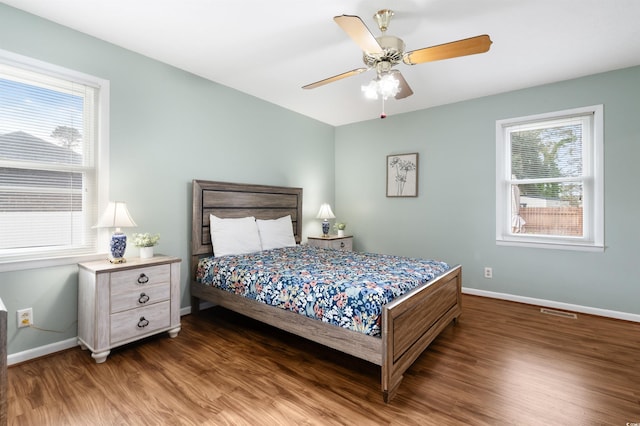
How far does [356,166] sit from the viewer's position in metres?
5.18

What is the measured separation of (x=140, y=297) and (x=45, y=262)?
0.74m

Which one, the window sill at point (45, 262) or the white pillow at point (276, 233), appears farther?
the white pillow at point (276, 233)

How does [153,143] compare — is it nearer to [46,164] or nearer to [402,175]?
[46,164]

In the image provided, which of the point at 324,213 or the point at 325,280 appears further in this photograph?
the point at 324,213

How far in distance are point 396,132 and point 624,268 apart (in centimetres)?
307

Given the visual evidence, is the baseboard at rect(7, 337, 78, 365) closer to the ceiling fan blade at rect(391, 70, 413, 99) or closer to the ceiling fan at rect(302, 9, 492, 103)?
the ceiling fan at rect(302, 9, 492, 103)

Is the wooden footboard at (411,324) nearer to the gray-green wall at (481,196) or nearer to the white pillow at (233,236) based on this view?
the gray-green wall at (481,196)

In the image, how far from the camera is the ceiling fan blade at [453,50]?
186 centimetres

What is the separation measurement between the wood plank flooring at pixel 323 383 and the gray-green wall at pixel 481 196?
785 mm

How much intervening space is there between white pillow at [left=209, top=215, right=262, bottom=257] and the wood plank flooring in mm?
866

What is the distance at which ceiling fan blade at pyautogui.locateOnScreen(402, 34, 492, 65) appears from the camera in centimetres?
186

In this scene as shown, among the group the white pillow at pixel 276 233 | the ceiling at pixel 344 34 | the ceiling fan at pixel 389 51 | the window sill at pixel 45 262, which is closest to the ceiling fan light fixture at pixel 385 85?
the ceiling fan at pixel 389 51

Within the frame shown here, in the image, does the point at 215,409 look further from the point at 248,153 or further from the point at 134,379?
the point at 248,153

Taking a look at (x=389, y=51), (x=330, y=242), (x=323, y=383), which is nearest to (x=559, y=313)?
(x=330, y=242)
